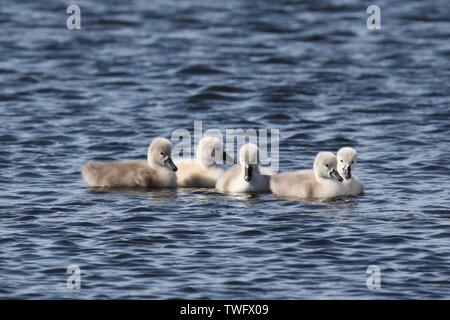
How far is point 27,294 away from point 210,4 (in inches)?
596

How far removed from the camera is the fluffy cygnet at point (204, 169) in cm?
1354

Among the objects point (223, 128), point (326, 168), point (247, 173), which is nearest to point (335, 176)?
point (326, 168)

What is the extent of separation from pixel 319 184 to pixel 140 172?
1.84m

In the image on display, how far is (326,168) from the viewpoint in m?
12.9

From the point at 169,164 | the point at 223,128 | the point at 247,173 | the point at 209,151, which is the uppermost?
the point at 223,128

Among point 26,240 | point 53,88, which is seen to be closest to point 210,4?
point 53,88

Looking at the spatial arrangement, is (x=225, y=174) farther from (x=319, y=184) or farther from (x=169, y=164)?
(x=319, y=184)

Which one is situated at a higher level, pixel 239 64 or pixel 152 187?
pixel 239 64

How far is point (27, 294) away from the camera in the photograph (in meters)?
10.1

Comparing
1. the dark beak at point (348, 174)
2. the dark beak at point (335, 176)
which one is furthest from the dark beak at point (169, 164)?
the dark beak at point (348, 174)

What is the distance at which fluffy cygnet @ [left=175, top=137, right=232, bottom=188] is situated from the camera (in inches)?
533

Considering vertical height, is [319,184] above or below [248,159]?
below

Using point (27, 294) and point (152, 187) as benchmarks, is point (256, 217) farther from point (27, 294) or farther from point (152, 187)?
point (27, 294)

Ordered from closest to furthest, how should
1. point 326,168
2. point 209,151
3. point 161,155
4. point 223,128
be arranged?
point 326,168, point 161,155, point 209,151, point 223,128
